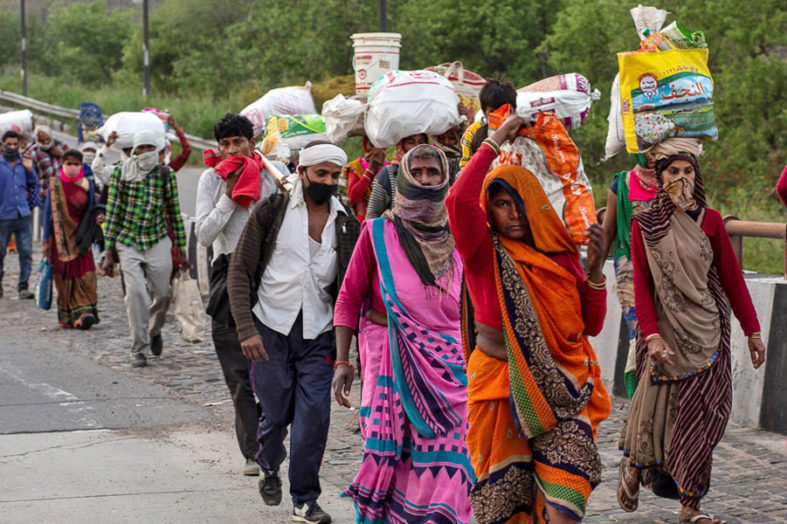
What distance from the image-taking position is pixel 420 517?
543 centimetres

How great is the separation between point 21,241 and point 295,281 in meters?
11.0

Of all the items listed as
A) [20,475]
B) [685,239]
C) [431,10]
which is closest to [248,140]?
[20,475]

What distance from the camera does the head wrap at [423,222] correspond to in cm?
552

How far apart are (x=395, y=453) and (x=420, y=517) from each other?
0.30 meters

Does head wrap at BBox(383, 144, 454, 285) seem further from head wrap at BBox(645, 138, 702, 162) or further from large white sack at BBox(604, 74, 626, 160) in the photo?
large white sack at BBox(604, 74, 626, 160)

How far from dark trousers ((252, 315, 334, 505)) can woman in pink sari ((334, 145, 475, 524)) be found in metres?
0.65

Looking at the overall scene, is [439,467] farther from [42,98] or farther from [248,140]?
[42,98]

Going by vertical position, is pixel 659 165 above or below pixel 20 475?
above

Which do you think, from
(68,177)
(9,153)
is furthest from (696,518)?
(9,153)

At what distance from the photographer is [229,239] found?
766cm

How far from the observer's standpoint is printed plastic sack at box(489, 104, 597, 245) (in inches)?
201

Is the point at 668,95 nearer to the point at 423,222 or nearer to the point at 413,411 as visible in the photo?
the point at 423,222

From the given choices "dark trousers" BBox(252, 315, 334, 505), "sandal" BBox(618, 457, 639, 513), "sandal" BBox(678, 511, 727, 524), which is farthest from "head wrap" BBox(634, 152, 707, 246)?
"dark trousers" BBox(252, 315, 334, 505)

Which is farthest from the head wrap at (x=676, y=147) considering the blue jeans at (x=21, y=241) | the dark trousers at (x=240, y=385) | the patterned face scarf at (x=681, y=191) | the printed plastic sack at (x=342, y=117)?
the blue jeans at (x=21, y=241)
